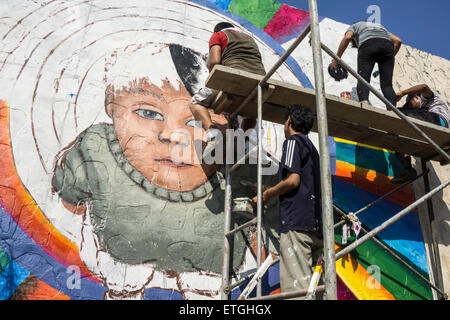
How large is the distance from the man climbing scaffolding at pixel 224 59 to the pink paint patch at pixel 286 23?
4.53 feet

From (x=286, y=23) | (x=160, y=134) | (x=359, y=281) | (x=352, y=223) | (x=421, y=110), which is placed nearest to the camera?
(x=160, y=134)

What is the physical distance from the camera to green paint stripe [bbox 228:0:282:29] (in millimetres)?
5004

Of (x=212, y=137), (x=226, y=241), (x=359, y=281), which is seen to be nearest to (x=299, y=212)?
(x=226, y=241)

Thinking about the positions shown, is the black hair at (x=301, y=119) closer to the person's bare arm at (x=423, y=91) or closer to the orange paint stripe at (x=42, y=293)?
the orange paint stripe at (x=42, y=293)

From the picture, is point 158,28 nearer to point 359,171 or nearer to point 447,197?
point 359,171

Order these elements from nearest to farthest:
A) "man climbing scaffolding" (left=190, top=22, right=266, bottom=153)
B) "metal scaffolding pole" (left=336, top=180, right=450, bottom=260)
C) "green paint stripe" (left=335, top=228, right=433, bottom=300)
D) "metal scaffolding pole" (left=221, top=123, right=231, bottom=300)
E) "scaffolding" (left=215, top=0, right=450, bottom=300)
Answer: "scaffolding" (left=215, top=0, right=450, bottom=300), "metal scaffolding pole" (left=336, top=180, right=450, bottom=260), "metal scaffolding pole" (left=221, top=123, right=231, bottom=300), "man climbing scaffolding" (left=190, top=22, right=266, bottom=153), "green paint stripe" (left=335, top=228, right=433, bottom=300)

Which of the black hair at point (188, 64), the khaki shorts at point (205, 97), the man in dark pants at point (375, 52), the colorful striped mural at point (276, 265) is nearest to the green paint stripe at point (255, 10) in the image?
the colorful striped mural at point (276, 265)

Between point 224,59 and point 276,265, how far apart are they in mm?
2049

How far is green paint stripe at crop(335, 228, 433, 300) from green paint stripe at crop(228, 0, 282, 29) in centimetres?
276

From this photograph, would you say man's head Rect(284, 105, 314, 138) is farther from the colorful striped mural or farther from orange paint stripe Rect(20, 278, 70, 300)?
orange paint stripe Rect(20, 278, 70, 300)

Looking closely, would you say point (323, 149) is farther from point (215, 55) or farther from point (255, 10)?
point (255, 10)

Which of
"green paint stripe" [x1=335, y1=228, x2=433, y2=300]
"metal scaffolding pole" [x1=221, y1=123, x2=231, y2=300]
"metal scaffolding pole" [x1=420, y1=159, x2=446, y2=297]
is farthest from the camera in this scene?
"metal scaffolding pole" [x1=420, y1=159, x2=446, y2=297]

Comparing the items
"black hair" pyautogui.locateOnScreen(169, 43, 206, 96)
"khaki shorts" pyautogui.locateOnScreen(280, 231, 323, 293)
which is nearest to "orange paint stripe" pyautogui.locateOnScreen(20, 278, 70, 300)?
"khaki shorts" pyautogui.locateOnScreen(280, 231, 323, 293)

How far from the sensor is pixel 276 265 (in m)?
3.93
